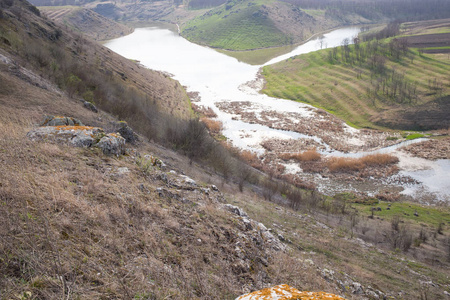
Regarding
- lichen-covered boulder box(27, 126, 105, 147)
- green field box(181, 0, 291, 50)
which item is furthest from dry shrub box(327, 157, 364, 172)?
green field box(181, 0, 291, 50)

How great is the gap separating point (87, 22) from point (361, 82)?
145748 millimetres

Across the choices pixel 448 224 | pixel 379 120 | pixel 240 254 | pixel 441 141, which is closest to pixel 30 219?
pixel 240 254

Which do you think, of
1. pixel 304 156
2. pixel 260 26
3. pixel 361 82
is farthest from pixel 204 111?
pixel 260 26

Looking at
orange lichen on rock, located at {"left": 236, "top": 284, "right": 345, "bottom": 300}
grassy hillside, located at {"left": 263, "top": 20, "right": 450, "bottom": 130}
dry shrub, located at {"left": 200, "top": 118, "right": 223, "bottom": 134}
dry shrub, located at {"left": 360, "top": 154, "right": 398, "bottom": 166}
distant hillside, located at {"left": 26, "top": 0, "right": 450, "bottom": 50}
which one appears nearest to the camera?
orange lichen on rock, located at {"left": 236, "top": 284, "right": 345, "bottom": 300}

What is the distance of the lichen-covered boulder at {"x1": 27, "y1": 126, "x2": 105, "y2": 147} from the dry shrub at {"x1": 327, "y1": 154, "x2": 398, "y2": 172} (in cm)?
3114

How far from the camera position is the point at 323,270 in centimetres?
881

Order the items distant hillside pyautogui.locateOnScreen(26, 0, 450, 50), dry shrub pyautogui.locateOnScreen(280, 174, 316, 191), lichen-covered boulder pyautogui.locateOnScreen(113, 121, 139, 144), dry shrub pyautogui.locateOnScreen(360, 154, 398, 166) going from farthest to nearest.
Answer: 1. distant hillside pyautogui.locateOnScreen(26, 0, 450, 50)
2. dry shrub pyautogui.locateOnScreen(360, 154, 398, 166)
3. dry shrub pyautogui.locateOnScreen(280, 174, 316, 191)
4. lichen-covered boulder pyautogui.locateOnScreen(113, 121, 139, 144)

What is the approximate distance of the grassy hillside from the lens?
153 feet

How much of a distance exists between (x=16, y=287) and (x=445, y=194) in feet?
125

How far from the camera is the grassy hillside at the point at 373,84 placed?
4656 centimetres

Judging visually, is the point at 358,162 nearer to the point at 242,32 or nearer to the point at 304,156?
the point at 304,156

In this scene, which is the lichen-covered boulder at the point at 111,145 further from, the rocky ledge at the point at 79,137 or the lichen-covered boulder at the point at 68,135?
the lichen-covered boulder at the point at 68,135

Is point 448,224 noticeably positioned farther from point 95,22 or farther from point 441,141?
point 95,22

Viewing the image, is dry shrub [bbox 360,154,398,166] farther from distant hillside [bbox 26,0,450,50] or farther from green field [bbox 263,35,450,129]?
distant hillside [bbox 26,0,450,50]
